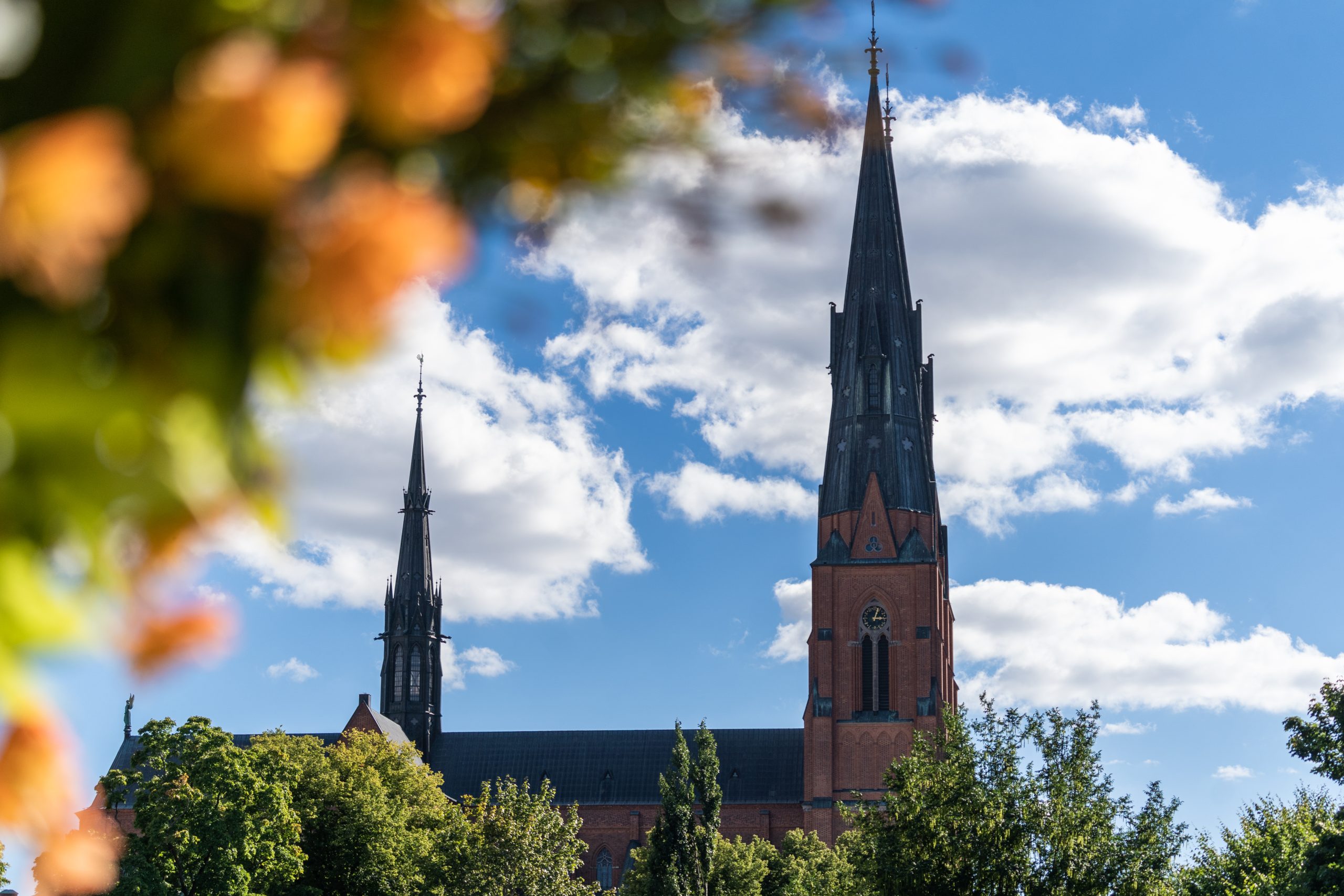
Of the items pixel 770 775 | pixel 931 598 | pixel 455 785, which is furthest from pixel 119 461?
pixel 455 785

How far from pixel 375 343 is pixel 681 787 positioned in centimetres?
6092

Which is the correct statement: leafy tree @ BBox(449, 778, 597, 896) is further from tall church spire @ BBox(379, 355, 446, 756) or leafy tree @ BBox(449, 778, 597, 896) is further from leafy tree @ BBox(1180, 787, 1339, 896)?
tall church spire @ BBox(379, 355, 446, 756)

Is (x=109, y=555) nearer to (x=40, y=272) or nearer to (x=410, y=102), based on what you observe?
(x=40, y=272)

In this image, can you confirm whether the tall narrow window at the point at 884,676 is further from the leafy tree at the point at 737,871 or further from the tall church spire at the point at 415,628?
the tall church spire at the point at 415,628

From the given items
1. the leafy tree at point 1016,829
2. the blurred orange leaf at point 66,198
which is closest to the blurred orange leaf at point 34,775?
the blurred orange leaf at point 66,198

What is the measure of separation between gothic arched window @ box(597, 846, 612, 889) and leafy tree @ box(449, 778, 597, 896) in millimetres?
43870

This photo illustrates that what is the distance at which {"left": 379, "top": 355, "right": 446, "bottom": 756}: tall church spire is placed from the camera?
97.4 m

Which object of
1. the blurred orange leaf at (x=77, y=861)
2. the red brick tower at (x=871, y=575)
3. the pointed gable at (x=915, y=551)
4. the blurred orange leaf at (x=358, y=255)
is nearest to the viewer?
the blurred orange leaf at (x=358, y=255)

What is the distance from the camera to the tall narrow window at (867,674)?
8494 centimetres

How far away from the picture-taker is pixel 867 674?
85.8 meters

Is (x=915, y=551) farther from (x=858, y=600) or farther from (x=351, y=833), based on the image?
(x=351, y=833)

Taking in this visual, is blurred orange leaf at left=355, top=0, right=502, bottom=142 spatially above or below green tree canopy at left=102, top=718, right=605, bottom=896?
above

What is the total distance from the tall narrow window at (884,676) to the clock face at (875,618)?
2.45 ft

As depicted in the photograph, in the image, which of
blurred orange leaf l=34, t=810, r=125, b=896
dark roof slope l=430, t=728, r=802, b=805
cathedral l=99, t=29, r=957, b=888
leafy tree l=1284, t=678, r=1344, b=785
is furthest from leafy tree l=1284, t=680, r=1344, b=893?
dark roof slope l=430, t=728, r=802, b=805
